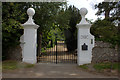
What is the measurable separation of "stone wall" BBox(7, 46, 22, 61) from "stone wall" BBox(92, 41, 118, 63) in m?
4.68

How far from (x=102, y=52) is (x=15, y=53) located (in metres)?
5.54

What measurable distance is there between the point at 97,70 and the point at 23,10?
6802 millimetres

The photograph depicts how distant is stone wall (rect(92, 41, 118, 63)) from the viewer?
23.1 ft

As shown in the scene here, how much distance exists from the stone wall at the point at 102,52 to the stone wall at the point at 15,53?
4.68 metres

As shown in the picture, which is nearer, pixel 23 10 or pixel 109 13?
pixel 23 10

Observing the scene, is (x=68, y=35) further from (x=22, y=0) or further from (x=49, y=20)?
(x=22, y=0)

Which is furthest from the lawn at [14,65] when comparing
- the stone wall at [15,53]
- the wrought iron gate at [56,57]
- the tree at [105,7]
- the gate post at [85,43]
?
the tree at [105,7]

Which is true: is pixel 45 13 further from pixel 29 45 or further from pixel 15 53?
pixel 15 53

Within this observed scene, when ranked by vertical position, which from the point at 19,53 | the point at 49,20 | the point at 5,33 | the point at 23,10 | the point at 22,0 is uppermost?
the point at 22,0

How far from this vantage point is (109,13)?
1376cm

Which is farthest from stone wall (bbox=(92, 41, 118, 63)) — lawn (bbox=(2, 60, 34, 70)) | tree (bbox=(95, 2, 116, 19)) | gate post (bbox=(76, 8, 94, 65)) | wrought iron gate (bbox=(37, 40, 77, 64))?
tree (bbox=(95, 2, 116, 19))

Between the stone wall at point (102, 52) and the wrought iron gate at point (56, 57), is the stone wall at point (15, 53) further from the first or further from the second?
the stone wall at point (102, 52)

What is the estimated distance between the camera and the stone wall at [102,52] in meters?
7.03

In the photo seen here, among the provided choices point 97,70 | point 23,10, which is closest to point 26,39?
point 23,10
